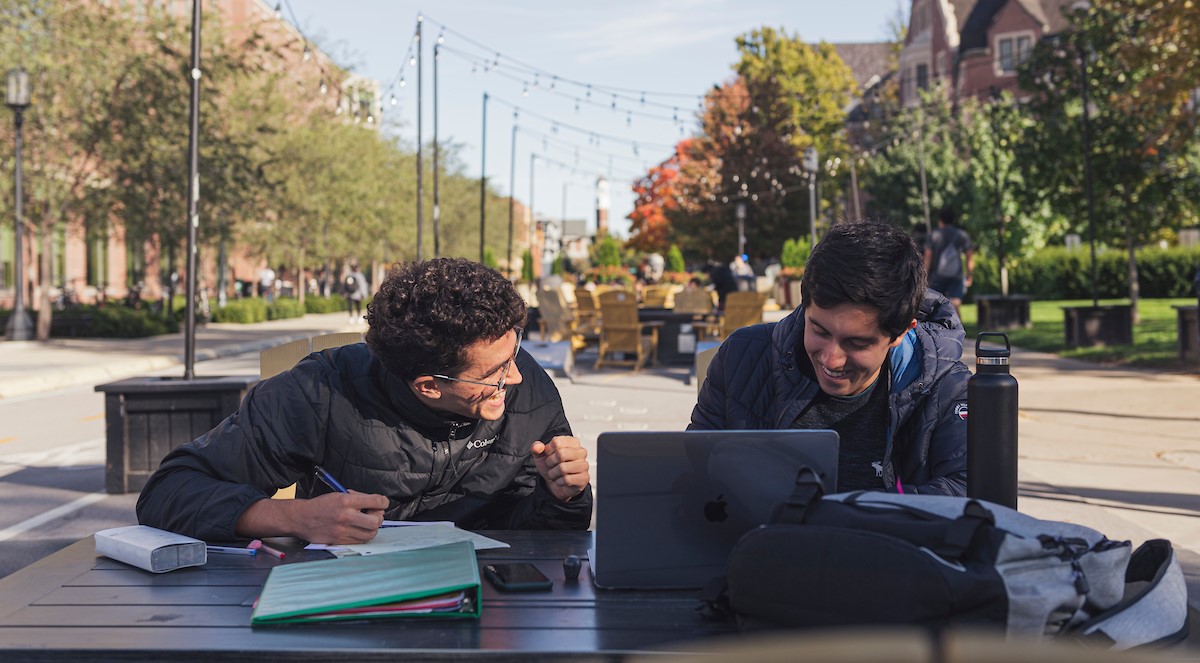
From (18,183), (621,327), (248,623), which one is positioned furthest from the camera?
(18,183)

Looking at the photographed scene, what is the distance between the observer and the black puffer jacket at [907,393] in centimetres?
354

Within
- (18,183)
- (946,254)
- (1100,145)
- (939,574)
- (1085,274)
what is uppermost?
(1100,145)

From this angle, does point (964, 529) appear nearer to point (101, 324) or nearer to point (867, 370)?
point (867, 370)

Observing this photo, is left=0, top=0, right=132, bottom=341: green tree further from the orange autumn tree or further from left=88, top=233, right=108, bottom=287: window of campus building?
the orange autumn tree

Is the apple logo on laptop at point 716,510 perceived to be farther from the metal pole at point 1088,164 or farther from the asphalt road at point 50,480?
the metal pole at point 1088,164

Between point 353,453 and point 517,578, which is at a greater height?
point 353,453

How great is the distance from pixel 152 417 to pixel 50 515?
0.96 meters

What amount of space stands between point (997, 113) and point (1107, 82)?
5988mm

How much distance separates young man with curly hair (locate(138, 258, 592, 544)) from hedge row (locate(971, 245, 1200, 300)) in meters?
46.5

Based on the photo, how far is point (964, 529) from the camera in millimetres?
2146

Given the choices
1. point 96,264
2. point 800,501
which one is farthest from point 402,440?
point 96,264

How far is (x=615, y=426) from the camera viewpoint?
12.5 metres

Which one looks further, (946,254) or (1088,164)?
(1088,164)

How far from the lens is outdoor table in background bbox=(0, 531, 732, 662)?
2.37 m
